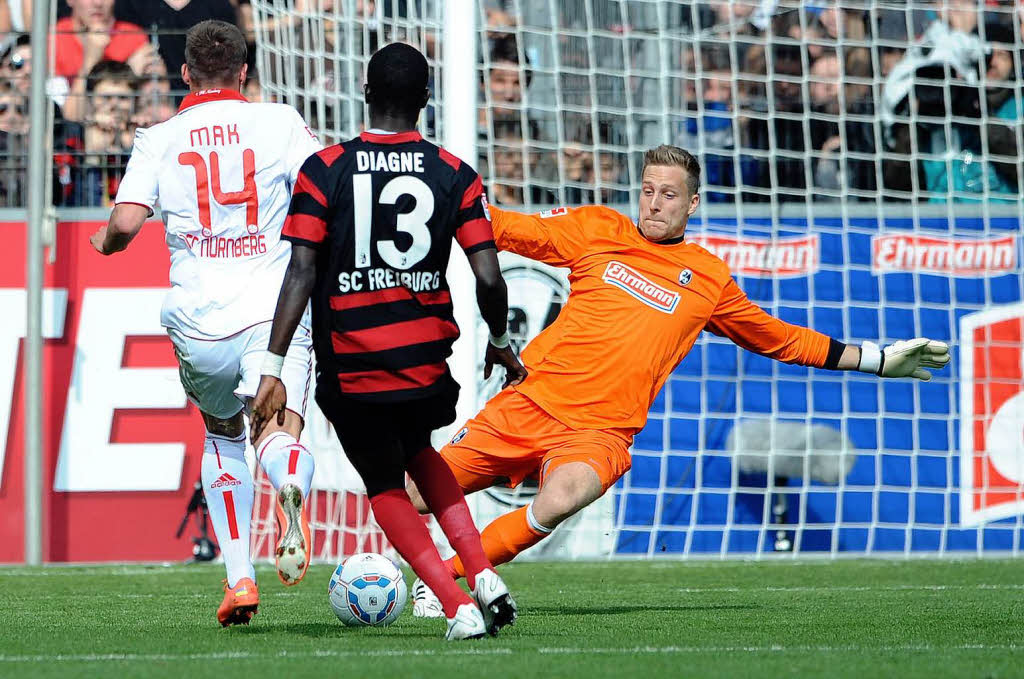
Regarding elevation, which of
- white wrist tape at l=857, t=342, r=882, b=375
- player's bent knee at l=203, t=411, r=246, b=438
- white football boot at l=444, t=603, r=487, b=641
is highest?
white wrist tape at l=857, t=342, r=882, b=375

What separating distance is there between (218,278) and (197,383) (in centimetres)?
37

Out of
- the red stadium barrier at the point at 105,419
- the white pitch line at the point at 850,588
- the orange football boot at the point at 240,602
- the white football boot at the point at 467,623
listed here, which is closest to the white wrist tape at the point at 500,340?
the white football boot at the point at 467,623

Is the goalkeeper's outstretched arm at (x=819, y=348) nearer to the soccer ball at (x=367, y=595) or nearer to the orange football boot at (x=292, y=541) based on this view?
the soccer ball at (x=367, y=595)

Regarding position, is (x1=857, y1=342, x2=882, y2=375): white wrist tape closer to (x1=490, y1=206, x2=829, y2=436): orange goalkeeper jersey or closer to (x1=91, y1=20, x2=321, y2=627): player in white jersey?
(x1=490, y1=206, x2=829, y2=436): orange goalkeeper jersey

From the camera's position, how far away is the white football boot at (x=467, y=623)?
4184mm

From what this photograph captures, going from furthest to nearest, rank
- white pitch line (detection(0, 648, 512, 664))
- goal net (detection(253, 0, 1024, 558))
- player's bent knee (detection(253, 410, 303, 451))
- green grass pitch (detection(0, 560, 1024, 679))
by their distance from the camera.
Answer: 1. goal net (detection(253, 0, 1024, 558))
2. player's bent knee (detection(253, 410, 303, 451))
3. white pitch line (detection(0, 648, 512, 664))
4. green grass pitch (detection(0, 560, 1024, 679))

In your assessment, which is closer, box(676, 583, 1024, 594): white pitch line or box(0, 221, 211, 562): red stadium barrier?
box(676, 583, 1024, 594): white pitch line

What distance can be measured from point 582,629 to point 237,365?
1395 mm

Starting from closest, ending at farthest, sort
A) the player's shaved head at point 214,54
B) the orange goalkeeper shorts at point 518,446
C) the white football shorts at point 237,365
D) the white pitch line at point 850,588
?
the white football shorts at point 237,365, the player's shaved head at point 214,54, the orange goalkeeper shorts at point 518,446, the white pitch line at point 850,588

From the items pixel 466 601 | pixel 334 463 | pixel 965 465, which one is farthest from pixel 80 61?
pixel 466 601

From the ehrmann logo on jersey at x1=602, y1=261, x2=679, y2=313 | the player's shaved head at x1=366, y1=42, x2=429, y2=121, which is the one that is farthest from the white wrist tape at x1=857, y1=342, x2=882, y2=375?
the player's shaved head at x1=366, y1=42, x2=429, y2=121

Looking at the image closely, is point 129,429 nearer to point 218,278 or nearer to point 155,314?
point 155,314

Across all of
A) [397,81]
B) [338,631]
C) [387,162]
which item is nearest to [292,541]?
[338,631]

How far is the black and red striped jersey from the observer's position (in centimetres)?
416
